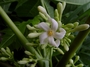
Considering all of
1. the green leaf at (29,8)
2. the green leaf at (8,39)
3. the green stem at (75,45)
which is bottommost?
the green stem at (75,45)

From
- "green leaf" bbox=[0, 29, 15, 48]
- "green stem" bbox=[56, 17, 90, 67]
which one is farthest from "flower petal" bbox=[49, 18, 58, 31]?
"green leaf" bbox=[0, 29, 15, 48]

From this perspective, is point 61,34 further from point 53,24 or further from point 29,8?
point 29,8

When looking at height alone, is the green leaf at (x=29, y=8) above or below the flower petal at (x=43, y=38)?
above

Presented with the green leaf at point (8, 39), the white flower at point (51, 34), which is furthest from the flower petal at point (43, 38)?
the green leaf at point (8, 39)

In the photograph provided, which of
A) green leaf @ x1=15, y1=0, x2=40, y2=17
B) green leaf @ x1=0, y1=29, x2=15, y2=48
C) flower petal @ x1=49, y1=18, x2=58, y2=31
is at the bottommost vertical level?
flower petal @ x1=49, y1=18, x2=58, y2=31

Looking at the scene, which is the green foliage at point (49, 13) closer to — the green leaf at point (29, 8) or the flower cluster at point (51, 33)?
the green leaf at point (29, 8)

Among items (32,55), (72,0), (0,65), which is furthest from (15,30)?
(0,65)

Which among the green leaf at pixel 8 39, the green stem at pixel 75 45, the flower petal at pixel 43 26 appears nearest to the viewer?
the flower petal at pixel 43 26

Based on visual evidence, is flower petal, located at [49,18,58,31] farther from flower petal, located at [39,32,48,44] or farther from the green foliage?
the green foliage
